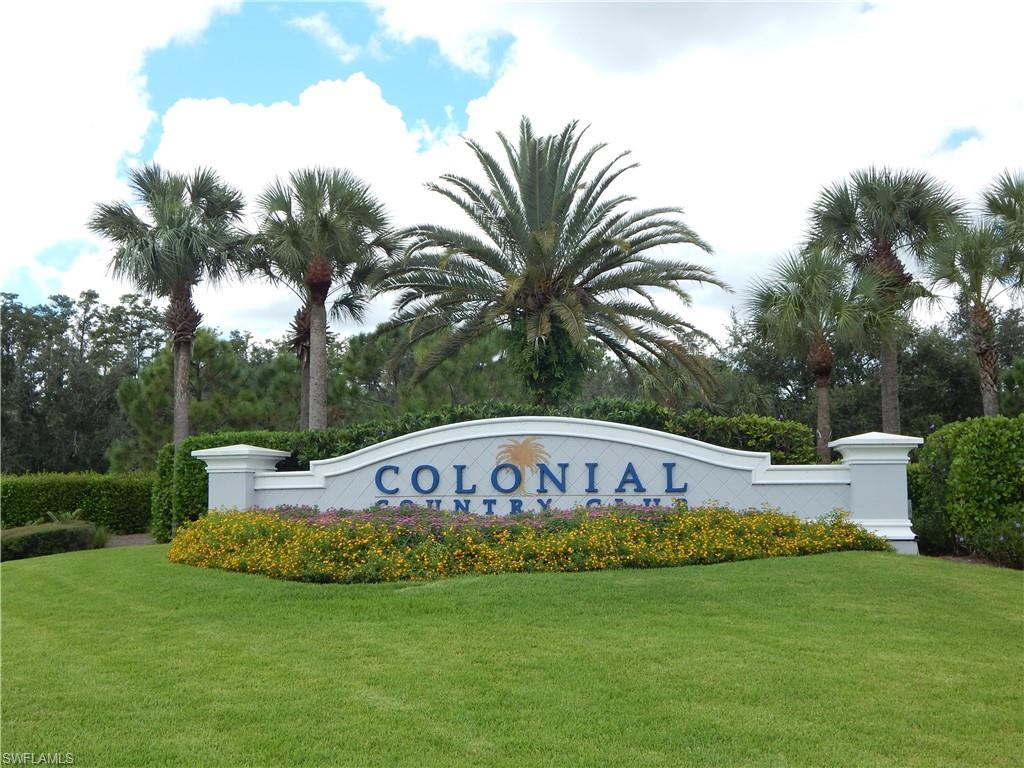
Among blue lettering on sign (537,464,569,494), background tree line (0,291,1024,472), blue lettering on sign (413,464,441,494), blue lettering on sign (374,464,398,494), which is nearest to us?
blue lettering on sign (537,464,569,494)

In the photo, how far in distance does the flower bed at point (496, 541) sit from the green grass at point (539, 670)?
24.9 inches

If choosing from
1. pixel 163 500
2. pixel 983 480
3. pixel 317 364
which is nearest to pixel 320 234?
pixel 317 364

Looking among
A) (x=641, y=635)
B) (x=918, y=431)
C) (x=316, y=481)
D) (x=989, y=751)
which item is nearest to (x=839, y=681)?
(x=989, y=751)

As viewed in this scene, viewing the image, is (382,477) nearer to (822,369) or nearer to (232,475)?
(232,475)

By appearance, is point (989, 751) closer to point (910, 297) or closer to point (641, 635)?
point (641, 635)

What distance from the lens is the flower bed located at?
9.38 meters

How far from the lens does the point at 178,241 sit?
19.2 metres

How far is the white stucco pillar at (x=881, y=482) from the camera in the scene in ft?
36.3

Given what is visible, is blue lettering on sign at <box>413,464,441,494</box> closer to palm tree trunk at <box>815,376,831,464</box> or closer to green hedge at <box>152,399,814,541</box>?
green hedge at <box>152,399,814,541</box>

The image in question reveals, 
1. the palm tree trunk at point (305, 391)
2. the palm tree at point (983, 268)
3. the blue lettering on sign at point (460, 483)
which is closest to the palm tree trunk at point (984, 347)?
the palm tree at point (983, 268)

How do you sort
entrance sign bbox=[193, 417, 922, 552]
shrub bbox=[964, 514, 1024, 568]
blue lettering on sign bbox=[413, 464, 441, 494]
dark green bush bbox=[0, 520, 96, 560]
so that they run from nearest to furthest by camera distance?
shrub bbox=[964, 514, 1024, 568] < entrance sign bbox=[193, 417, 922, 552] < blue lettering on sign bbox=[413, 464, 441, 494] < dark green bush bbox=[0, 520, 96, 560]

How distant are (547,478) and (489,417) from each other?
163 centimetres

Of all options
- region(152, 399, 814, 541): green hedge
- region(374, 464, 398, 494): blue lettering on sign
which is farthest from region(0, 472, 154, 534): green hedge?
region(374, 464, 398, 494): blue lettering on sign

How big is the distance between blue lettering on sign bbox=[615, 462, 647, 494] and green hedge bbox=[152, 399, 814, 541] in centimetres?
126
